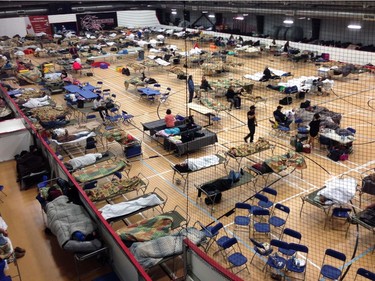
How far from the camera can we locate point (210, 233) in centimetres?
767

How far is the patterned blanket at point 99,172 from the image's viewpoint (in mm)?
10117

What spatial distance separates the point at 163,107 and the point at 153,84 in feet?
10.7

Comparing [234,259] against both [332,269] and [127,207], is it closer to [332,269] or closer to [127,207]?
[332,269]

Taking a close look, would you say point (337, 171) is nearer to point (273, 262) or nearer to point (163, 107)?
point (273, 262)

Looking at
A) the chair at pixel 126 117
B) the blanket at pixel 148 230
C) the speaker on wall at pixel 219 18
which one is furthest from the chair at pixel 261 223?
the speaker on wall at pixel 219 18

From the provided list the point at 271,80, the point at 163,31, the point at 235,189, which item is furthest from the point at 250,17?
the point at 235,189

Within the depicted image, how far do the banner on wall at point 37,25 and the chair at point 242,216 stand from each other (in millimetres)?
35660

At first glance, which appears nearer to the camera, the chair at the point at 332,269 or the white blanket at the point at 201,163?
the chair at the point at 332,269

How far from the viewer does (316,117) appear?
12.0 m

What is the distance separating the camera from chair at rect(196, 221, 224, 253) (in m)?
7.65

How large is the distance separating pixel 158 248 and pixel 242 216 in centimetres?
230

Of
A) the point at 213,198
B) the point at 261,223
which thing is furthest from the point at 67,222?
the point at 261,223

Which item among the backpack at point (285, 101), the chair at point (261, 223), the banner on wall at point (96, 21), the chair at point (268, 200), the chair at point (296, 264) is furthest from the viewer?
the banner on wall at point (96, 21)

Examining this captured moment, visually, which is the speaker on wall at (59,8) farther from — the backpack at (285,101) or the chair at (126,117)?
the backpack at (285,101)
